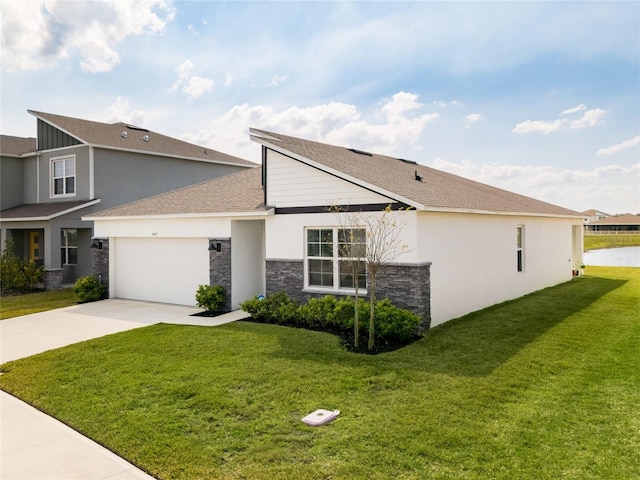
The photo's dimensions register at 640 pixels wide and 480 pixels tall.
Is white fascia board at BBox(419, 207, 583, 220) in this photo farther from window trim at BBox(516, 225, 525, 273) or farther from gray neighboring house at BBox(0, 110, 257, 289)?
gray neighboring house at BBox(0, 110, 257, 289)

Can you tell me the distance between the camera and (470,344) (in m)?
9.21

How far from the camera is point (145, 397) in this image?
265 inches

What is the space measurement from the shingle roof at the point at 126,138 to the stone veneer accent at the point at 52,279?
18.1 feet

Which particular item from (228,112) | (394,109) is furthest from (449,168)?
(228,112)

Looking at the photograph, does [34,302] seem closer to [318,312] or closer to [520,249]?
[318,312]

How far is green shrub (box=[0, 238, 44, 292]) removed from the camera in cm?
1875

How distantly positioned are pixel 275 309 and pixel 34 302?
386 inches

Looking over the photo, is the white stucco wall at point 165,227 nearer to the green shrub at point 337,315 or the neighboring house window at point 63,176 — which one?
the green shrub at point 337,315

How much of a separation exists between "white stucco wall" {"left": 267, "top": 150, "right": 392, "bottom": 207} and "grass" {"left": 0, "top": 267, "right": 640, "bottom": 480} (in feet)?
10.8

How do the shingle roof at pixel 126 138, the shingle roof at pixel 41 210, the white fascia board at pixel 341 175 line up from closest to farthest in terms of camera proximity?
the white fascia board at pixel 341 175 → the shingle roof at pixel 41 210 → the shingle roof at pixel 126 138

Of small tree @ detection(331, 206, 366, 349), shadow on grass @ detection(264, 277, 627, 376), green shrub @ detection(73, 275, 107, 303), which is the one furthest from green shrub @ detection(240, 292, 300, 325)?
green shrub @ detection(73, 275, 107, 303)

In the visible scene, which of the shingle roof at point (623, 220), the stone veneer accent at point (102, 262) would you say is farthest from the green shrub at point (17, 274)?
the shingle roof at point (623, 220)

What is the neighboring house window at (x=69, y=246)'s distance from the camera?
20.6 meters

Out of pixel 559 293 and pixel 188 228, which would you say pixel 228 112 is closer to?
pixel 188 228
